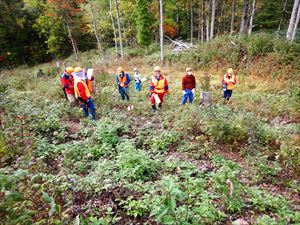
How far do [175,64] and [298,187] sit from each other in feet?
56.2

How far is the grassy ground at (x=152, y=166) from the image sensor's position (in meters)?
3.38

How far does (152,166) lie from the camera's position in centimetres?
517

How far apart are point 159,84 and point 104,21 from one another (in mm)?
26727

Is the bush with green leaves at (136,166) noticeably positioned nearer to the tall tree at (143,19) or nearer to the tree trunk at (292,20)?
the tree trunk at (292,20)

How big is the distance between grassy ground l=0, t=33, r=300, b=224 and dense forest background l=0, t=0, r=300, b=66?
22231 millimetres

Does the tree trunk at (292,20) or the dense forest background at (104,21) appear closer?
the tree trunk at (292,20)

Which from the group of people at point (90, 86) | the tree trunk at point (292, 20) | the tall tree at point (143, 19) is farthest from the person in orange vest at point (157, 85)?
the tall tree at point (143, 19)

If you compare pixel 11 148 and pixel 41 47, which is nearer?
pixel 11 148

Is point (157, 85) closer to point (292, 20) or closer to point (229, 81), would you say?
point (229, 81)

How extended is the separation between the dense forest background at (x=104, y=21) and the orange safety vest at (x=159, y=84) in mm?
20191

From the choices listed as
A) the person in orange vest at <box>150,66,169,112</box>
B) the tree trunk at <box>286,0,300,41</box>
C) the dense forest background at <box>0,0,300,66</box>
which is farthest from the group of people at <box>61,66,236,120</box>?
the dense forest background at <box>0,0,300,66</box>

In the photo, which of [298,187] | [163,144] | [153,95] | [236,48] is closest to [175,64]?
[236,48]

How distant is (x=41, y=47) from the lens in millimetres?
38969

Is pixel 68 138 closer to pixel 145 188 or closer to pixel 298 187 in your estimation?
pixel 145 188
